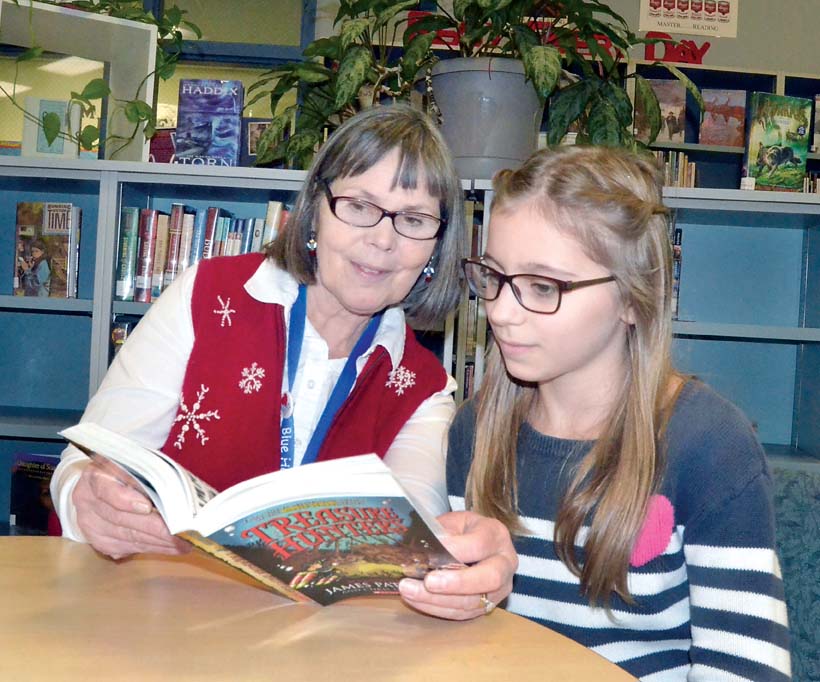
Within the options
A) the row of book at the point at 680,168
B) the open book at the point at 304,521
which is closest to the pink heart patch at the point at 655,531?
the open book at the point at 304,521

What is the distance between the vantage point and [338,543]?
31.9 inches

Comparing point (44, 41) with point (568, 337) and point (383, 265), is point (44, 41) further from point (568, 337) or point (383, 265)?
point (568, 337)

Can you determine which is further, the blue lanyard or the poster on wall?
the poster on wall

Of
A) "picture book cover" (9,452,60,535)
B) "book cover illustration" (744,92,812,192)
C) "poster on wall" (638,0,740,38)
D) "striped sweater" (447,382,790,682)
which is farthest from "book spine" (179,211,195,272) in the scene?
"poster on wall" (638,0,740,38)

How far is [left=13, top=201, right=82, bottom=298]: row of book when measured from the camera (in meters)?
2.60

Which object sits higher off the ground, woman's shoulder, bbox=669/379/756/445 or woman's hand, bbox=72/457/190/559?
woman's shoulder, bbox=669/379/756/445

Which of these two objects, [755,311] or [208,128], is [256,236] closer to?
[208,128]

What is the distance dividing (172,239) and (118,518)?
1.71 m

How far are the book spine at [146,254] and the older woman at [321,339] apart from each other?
1.01 m

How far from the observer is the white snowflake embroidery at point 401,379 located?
60.7 inches

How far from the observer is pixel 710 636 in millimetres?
1033

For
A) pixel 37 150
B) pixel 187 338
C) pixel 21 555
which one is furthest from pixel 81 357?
pixel 21 555

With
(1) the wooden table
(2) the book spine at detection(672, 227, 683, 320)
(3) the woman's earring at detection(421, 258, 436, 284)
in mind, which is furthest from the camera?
(2) the book spine at detection(672, 227, 683, 320)

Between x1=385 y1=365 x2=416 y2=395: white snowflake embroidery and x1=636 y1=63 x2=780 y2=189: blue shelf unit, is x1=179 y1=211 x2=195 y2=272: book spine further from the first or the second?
x1=636 y1=63 x2=780 y2=189: blue shelf unit
